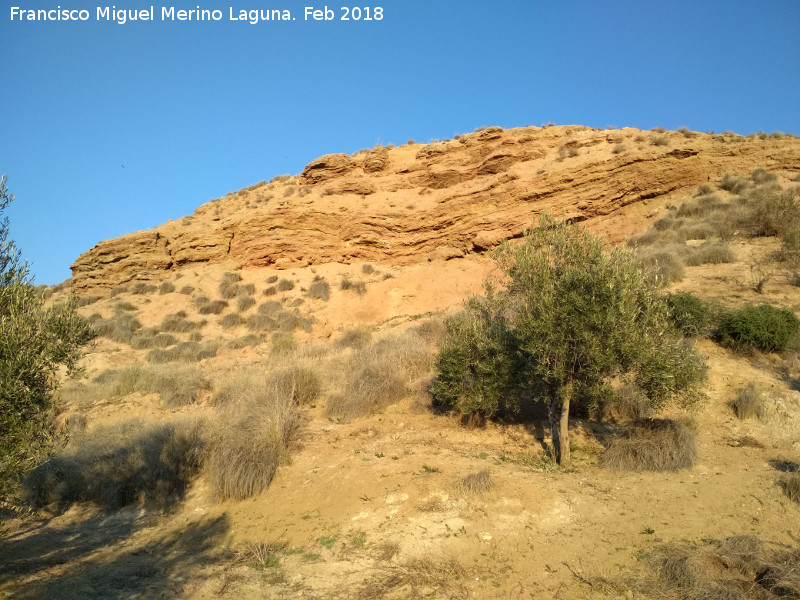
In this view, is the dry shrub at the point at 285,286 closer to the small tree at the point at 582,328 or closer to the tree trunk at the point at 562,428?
the small tree at the point at 582,328

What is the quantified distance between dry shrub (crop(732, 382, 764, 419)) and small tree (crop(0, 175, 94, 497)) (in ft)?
31.4

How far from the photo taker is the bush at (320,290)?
71.1ft

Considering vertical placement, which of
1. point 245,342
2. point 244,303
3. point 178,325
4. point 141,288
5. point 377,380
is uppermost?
point 141,288

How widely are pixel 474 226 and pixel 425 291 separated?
163 inches

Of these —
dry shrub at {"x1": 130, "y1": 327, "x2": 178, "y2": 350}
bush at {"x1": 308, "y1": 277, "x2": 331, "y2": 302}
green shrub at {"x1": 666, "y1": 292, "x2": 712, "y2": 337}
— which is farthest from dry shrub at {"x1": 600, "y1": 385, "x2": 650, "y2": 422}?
dry shrub at {"x1": 130, "y1": 327, "x2": 178, "y2": 350}

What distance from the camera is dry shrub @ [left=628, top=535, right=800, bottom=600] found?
390 centimetres

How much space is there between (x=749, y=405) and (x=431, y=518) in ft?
19.0

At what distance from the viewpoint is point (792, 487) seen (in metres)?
5.70

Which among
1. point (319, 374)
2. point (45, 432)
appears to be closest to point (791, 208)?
point (319, 374)

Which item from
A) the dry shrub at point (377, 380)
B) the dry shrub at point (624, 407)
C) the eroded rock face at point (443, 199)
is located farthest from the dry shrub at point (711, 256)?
the dry shrub at point (377, 380)

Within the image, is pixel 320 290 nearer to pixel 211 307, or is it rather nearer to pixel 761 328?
pixel 211 307

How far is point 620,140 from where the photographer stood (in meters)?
22.7

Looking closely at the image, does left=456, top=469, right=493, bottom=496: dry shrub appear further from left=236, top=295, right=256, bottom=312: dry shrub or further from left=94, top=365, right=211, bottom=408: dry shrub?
left=236, top=295, right=256, bottom=312: dry shrub

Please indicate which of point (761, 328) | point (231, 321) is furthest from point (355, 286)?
point (761, 328)
